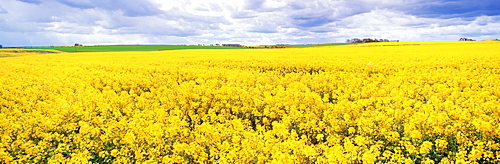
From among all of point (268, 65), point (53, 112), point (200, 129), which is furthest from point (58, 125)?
point (268, 65)

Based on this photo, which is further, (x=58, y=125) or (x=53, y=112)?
(x=53, y=112)

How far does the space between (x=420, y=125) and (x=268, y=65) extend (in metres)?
13.9

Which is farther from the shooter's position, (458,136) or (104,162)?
(104,162)

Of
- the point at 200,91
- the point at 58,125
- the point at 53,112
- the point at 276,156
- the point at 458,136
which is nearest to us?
the point at 276,156

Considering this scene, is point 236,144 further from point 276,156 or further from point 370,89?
point 370,89

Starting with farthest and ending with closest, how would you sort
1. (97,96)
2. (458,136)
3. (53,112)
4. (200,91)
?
(200,91)
(97,96)
(53,112)
(458,136)

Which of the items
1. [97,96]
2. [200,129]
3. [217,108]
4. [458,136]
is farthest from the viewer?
[97,96]

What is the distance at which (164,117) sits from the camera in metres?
6.61

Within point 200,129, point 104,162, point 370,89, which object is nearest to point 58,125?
point 104,162

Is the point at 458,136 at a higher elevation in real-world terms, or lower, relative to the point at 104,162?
higher

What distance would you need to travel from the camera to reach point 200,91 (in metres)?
9.34

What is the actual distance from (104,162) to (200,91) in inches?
180

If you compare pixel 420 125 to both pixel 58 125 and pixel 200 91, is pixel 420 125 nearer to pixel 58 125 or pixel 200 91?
pixel 200 91

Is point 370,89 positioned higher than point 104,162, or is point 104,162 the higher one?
point 370,89
